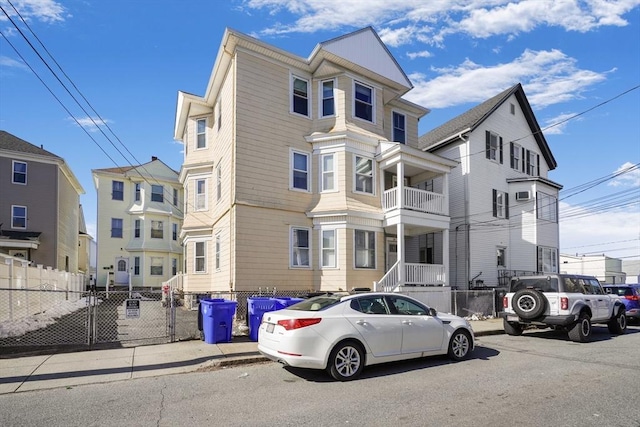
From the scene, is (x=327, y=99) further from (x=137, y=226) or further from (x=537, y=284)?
(x=137, y=226)

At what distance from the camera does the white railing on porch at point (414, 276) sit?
647 inches

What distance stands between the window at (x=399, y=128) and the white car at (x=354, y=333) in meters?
13.5

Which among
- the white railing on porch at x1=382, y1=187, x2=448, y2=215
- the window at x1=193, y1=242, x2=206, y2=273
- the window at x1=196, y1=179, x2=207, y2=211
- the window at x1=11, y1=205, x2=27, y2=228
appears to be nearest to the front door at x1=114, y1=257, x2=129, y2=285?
the window at x1=11, y1=205, x2=27, y2=228

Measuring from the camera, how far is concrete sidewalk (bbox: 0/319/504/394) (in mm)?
7492

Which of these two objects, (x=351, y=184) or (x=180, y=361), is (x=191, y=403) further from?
(x=351, y=184)

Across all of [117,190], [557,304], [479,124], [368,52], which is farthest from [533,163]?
[117,190]

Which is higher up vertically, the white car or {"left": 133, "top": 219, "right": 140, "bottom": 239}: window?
{"left": 133, "top": 219, "right": 140, "bottom": 239}: window

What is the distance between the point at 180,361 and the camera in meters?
8.80

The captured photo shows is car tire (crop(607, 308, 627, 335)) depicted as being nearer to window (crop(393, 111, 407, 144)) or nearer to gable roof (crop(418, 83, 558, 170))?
window (crop(393, 111, 407, 144))

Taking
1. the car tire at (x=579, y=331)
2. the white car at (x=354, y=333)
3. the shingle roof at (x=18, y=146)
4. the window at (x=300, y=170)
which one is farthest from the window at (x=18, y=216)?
the car tire at (x=579, y=331)

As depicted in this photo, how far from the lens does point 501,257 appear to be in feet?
80.0

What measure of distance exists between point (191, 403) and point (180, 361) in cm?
277

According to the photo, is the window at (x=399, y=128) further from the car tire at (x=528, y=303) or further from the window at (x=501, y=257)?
the car tire at (x=528, y=303)

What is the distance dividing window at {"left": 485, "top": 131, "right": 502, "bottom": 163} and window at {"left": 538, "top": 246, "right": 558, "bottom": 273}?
582cm
